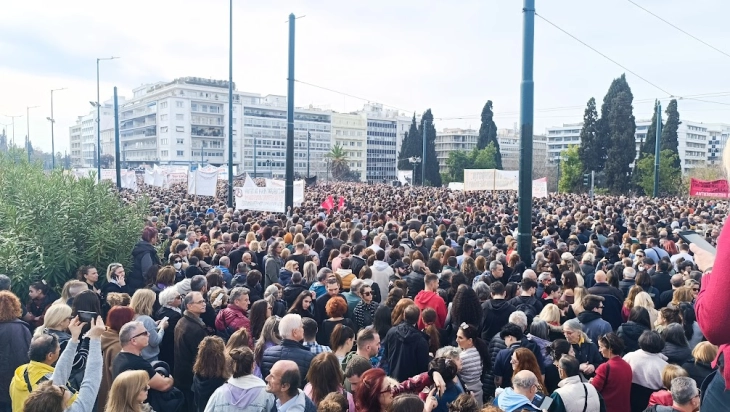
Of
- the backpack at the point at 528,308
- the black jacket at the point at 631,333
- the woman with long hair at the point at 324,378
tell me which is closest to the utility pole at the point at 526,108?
the backpack at the point at 528,308

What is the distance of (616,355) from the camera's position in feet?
17.2

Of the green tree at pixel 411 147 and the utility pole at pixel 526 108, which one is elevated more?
the green tree at pixel 411 147

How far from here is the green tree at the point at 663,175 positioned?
52006 mm

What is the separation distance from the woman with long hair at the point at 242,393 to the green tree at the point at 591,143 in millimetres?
59605

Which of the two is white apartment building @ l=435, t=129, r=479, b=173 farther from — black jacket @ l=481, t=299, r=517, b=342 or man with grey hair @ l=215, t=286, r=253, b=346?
man with grey hair @ l=215, t=286, r=253, b=346

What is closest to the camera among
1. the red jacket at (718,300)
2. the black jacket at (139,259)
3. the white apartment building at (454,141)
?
the red jacket at (718,300)

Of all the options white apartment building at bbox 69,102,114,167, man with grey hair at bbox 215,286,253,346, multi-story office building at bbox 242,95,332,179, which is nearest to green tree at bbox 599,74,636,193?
man with grey hair at bbox 215,286,253,346

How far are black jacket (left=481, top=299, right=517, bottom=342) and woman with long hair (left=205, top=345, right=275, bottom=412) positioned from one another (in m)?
3.26

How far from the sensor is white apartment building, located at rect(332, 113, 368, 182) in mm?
139375

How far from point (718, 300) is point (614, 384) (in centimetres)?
384

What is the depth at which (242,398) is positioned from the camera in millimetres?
4219

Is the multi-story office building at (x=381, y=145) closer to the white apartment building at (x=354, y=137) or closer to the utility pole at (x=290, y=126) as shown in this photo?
the white apartment building at (x=354, y=137)

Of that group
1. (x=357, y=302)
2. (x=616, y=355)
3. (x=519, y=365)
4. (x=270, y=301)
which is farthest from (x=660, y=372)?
(x=270, y=301)

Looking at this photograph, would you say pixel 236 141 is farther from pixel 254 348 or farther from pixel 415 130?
pixel 254 348
